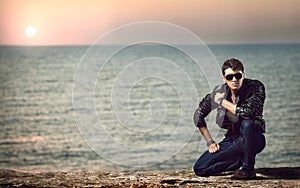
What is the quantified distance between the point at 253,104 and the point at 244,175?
2.03 feet

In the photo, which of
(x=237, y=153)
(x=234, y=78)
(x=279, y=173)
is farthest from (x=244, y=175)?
(x=234, y=78)

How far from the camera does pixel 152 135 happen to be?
63.5ft

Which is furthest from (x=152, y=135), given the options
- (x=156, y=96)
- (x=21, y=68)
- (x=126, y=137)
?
(x=21, y=68)

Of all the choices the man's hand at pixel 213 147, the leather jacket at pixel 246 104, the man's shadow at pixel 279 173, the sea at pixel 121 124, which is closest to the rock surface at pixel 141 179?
the man's shadow at pixel 279 173

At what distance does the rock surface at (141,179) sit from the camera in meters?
4.93

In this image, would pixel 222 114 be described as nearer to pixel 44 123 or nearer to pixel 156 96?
pixel 44 123

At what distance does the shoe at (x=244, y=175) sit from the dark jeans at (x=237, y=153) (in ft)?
0.12

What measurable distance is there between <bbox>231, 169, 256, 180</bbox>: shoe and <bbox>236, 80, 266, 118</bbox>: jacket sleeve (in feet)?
1.59

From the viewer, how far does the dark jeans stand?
5.08 m

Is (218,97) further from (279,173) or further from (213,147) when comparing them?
(279,173)

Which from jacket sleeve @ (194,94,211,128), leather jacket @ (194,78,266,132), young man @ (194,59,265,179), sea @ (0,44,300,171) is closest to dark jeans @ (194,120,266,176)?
young man @ (194,59,265,179)

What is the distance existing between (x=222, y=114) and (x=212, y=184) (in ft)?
2.28

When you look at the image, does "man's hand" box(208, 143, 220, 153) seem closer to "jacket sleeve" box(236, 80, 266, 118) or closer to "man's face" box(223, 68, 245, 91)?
"jacket sleeve" box(236, 80, 266, 118)

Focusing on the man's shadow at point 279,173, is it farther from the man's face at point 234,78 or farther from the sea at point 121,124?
the sea at point 121,124
